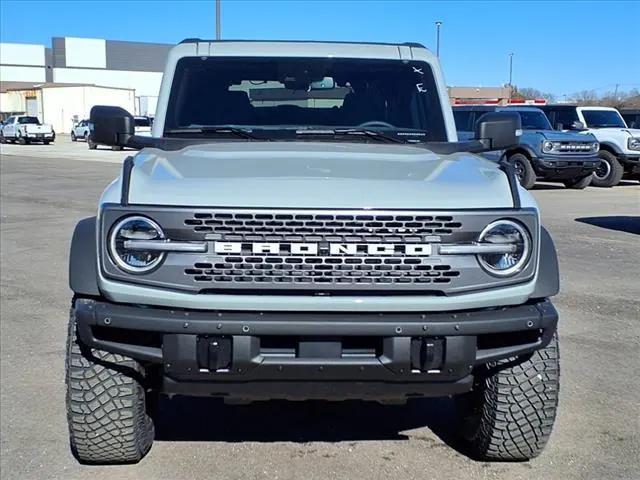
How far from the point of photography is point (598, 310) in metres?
6.55

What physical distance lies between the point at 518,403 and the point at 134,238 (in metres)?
1.80

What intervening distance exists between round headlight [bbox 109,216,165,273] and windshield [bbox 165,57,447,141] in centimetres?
142

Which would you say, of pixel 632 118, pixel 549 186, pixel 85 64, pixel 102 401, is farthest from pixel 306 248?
pixel 85 64

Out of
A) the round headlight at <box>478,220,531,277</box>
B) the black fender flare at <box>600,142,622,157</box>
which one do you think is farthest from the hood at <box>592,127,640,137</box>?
the round headlight at <box>478,220,531,277</box>

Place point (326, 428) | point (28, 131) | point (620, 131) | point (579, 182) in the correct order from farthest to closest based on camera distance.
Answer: point (28, 131) → point (579, 182) → point (620, 131) → point (326, 428)

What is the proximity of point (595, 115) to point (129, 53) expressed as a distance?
277 ft

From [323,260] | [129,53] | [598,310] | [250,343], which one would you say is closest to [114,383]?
[250,343]

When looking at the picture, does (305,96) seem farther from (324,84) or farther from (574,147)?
(574,147)

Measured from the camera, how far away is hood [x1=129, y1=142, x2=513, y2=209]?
2930 mm

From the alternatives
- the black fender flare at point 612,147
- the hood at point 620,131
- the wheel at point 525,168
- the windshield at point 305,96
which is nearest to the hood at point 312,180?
the windshield at point 305,96

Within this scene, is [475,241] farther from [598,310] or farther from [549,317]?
[598,310]

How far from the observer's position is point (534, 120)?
1762cm

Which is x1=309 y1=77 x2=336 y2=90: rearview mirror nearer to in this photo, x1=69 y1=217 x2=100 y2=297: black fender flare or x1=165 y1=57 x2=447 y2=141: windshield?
x1=165 y1=57 x2=447 y2=141: windshield

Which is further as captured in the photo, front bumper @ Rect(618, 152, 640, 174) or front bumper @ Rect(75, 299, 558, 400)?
front bumper @ Rect(618, 152, 640, 174)
